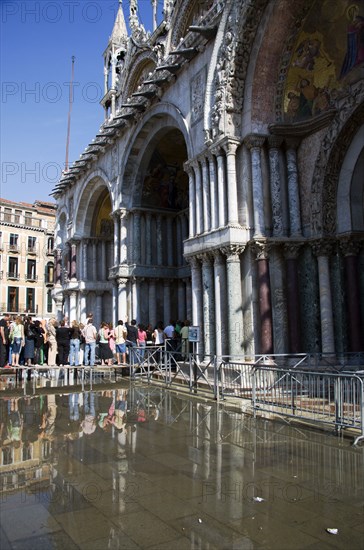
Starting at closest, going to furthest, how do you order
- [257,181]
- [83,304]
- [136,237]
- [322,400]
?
1. [322,400]
2. [257,181]
3. [136,237]
4. [83,304]

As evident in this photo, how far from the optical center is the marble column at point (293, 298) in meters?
12.5

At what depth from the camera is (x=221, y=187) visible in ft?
43.9

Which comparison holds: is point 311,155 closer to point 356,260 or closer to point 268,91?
point 268,91

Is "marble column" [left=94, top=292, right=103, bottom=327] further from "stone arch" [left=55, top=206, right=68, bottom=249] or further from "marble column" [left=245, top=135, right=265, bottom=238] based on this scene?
"marble column" [left=245, top=135, right=265, bottom=238]

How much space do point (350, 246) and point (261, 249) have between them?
2.31m

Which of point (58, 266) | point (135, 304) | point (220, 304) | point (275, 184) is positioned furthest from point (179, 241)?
point (58, 266)

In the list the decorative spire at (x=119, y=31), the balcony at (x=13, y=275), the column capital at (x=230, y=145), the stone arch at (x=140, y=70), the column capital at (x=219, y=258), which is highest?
the decorative spire at (x=119, y=31)

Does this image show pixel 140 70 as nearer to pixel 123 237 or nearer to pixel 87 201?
pixel 87 201

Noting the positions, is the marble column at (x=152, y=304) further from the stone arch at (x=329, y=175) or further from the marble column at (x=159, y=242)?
the stone arch at (x=329, y=175)

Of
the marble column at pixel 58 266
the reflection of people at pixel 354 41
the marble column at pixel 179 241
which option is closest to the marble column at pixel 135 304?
the marble column at pixel 179 241

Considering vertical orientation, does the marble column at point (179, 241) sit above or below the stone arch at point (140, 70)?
below

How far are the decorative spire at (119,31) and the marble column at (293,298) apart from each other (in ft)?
75.6

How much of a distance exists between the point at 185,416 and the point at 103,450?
262 centimetres

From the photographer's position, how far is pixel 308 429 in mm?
7418
